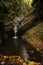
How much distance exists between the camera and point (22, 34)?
57.4 ft

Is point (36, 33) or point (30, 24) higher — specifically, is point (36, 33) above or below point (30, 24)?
below

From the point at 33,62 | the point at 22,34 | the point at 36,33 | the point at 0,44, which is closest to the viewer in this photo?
the point at 33,62

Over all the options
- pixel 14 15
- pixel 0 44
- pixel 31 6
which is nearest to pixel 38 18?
pixel 31 6

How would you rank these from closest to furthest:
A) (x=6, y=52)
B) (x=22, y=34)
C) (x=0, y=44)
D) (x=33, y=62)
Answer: (x=33, y=62) → (x=6, y=52) → (x=0, y=44) → (x=22, y=34)

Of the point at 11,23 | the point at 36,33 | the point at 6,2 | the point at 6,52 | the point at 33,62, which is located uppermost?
the point at 6,2

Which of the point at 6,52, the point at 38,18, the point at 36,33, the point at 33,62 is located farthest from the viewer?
the point at 38,18

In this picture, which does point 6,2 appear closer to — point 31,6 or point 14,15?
point 14,15

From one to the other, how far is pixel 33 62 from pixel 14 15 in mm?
8509

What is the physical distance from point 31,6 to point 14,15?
9.03ft

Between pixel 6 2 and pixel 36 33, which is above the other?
pixel 6 2

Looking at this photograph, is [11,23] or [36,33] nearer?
[36,33]

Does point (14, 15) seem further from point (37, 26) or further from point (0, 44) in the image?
point (0, 44)

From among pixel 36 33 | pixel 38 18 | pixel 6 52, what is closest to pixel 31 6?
pixel 38 18

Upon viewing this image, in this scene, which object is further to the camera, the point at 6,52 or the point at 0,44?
the point at 0,44
